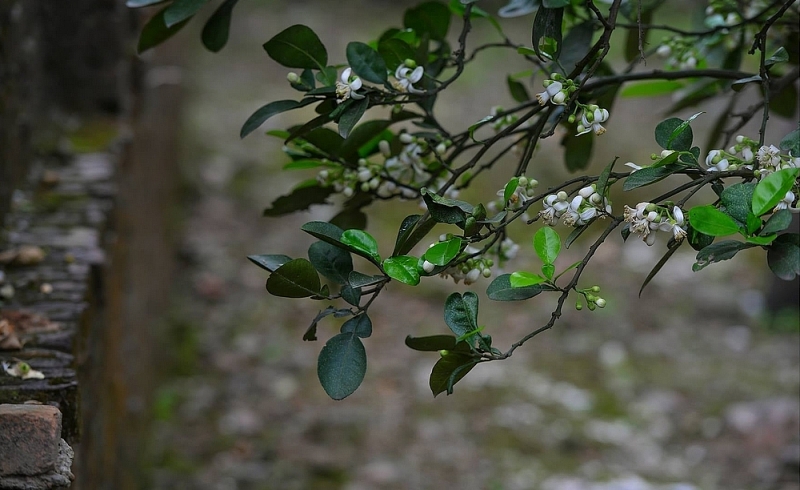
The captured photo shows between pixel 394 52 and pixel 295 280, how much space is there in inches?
13.4

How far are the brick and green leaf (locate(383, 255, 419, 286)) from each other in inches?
19.5

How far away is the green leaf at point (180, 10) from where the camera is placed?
1.02 metres

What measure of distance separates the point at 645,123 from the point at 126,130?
3.30m

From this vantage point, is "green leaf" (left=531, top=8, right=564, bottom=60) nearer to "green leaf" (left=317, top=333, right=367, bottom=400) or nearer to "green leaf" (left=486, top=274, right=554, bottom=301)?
"green leaf" (left=486, top=274, right=554, bottom=301)

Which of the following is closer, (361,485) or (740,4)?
(740,4)

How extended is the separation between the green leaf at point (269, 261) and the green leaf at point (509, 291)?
0.76 ft

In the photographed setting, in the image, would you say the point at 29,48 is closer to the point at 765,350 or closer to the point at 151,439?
the point at 151,439

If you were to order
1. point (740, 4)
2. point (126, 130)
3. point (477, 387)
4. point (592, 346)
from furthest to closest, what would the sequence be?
point (592, 346), point (477, 387), point (126, 130), point (740, 4)

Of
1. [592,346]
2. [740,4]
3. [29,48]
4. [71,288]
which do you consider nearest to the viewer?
[740,4]

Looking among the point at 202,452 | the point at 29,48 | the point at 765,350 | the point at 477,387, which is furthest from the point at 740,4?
the point at 765,350

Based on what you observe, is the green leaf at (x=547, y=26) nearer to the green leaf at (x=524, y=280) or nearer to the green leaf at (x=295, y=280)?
the green leaf at (x=524, y=280)

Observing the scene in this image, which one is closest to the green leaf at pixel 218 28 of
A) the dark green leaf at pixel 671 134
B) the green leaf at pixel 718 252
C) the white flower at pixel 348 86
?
the white flower at pixel 348 86

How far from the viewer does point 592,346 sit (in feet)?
9.96

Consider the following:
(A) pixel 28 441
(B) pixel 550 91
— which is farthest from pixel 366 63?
(A) pixel 28 441
